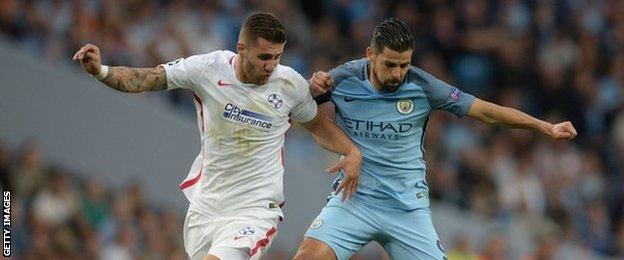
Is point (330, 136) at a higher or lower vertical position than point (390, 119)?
lower

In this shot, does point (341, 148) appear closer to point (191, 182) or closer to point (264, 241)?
point (264, 241)

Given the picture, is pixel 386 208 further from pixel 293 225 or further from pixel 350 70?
pixel 293 225

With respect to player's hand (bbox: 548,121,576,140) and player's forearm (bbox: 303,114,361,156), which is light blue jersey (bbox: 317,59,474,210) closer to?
player's forearm (bbox: 303,114,361,156)

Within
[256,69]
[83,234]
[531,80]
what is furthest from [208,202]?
[531,80]

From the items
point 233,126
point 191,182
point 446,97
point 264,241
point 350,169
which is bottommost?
point 264,241

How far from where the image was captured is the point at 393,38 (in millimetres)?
11617

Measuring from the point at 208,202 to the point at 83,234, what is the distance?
6.90m

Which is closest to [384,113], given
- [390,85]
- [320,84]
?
[390,85]

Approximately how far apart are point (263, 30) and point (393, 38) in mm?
946

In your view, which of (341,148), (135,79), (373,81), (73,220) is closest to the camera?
(135,79)

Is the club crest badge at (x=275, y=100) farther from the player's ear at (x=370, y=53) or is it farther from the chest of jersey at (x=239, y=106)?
the player's ear at (x=370, y=53)

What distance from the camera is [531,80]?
73.0ft

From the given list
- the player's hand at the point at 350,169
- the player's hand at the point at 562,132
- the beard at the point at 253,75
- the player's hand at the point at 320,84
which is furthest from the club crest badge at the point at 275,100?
the player's hand at the point at 562,132

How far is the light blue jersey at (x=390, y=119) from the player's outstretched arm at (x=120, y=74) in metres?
1.28
